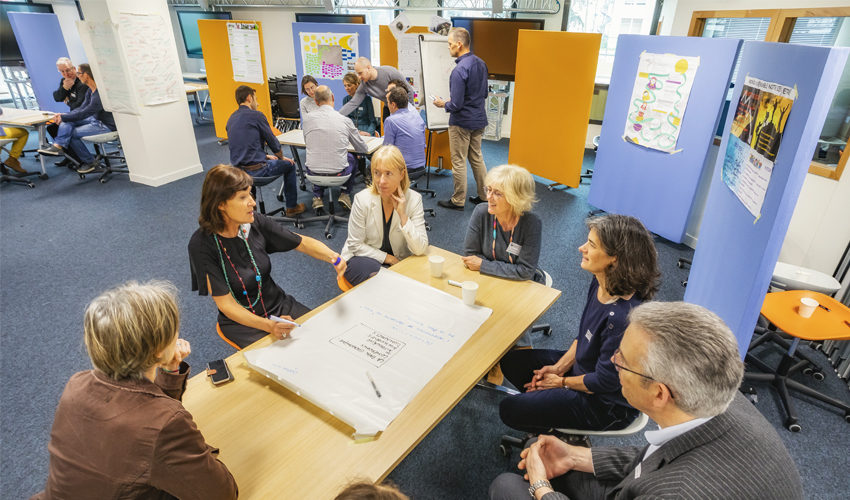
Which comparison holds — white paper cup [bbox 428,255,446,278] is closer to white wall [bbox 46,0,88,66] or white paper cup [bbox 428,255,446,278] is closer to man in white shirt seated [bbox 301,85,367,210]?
man in white shirt seated [bbox 301,85,367,210]

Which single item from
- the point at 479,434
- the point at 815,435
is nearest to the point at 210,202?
the point at 479,434

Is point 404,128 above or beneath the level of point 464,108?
beneath

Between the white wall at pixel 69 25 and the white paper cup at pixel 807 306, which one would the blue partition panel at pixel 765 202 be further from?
the white wall at pixel 69 25

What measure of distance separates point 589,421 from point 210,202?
1.76 metres

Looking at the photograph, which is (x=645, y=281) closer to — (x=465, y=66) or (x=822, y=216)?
(x=822, y=216)

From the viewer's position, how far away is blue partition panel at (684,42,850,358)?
5.23 ft

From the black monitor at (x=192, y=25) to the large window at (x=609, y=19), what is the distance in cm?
712

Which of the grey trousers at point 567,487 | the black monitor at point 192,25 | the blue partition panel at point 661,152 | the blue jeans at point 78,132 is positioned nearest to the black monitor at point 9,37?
the black monitor at point 192,25

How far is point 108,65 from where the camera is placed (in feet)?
16.3

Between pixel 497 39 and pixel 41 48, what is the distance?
7.56 metres

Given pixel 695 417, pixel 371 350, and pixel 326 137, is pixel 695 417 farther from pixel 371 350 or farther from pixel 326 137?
pixel 326 137

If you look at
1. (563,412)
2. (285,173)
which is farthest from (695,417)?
(285,173)

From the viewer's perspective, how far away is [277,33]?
356 inches

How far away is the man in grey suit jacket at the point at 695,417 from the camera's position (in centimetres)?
96
